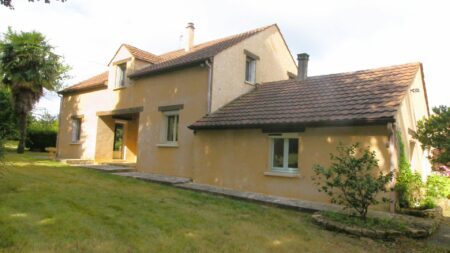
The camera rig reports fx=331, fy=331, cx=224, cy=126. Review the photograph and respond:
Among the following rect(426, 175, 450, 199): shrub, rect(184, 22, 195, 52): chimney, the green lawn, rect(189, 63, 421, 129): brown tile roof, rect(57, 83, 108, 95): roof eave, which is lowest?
the green lawn

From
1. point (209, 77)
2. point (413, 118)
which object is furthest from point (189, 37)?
point (413, 118)

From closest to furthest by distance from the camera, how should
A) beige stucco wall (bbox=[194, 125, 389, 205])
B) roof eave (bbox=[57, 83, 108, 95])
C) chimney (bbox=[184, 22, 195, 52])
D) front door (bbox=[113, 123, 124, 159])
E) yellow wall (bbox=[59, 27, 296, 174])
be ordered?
beige stucco wall (bbox=[194, 125, 389, 205]) → yellow wall (bbox=[59, 27, 296, 174]) → chimney (bbox=[184, 22, 195, 52]) → roof eave (bbox=[57, 83, 108, 95]) → front door (bbox=[113, 123, 124, 159])

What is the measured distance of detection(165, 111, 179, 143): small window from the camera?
15523 mm

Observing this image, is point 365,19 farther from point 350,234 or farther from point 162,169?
point 162,169

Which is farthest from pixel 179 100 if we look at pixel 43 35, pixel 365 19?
pixel 43 35

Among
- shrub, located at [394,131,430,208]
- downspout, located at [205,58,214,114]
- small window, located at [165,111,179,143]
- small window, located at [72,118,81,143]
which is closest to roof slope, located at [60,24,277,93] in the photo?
downspout, located at [205,58,214,114]

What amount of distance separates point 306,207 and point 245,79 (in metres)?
8.30

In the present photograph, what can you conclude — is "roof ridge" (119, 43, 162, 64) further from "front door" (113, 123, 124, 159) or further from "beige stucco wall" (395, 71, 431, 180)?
"beige stucco wall" (395, 71, 431, 180)

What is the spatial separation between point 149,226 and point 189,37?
591 inches

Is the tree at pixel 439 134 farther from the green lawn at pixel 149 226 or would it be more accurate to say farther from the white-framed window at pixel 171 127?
the white-framed window at pixel 171 127

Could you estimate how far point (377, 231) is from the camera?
6.89m

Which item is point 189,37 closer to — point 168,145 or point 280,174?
point 168,145

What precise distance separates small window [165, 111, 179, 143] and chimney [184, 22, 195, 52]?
216 inches

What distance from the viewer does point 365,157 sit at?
7945 millimetres
